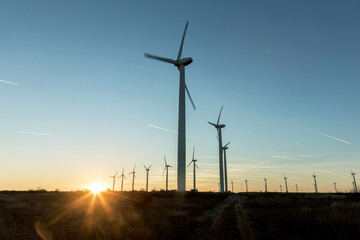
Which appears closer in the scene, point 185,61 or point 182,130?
point 182,130

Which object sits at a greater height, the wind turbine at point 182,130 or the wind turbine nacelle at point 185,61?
the wind turbine nacelle at point 185,61

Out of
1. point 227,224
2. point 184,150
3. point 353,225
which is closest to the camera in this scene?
point 353,225

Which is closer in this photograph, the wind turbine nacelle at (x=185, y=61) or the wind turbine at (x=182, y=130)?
the wind turbine at (x=182, y=130)

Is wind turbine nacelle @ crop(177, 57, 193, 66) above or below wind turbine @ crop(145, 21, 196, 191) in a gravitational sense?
above

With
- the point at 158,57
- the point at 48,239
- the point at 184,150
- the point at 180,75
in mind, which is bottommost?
the point at 48,239

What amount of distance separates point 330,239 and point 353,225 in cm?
307

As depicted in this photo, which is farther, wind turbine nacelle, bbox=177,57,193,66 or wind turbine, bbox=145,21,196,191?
wind turbine nacelle, bbox=177,57,193,66

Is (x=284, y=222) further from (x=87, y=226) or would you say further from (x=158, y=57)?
(x=158, y=57)

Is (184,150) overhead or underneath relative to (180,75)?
underneath

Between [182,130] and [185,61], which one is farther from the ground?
[185,61]

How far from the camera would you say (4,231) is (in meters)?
12.7

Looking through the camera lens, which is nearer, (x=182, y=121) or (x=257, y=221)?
(x=257, y=221)

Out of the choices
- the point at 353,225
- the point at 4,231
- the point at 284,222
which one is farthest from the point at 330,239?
the point at 4,231

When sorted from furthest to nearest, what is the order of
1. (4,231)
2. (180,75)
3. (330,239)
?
(180,75) → (4,231) → (330,239)
